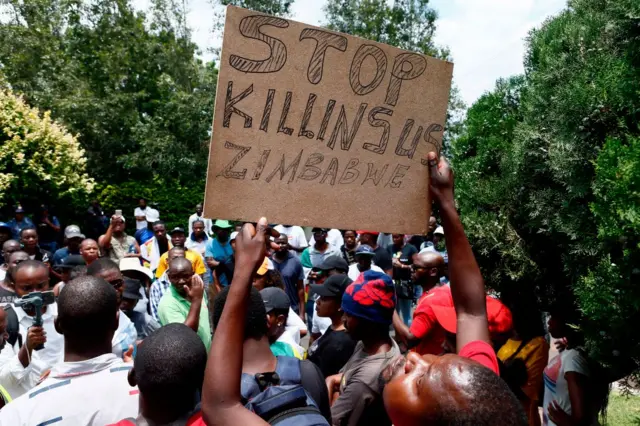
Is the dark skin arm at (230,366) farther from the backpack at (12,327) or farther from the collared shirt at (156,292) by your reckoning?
the collared shirt at (156,292)

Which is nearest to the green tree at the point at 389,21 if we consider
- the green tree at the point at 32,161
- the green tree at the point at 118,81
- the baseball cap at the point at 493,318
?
the green tree at the point at 118,81

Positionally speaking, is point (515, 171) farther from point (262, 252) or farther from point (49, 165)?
point (49, 165)

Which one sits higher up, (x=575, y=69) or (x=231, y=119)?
(x=575, y=69)

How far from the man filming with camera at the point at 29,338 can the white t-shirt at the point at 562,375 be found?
3063 mm

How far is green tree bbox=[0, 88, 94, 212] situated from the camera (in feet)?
Result: 46.3

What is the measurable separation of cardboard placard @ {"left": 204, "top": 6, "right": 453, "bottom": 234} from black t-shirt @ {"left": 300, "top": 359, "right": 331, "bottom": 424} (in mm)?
688

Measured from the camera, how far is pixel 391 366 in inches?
74.7

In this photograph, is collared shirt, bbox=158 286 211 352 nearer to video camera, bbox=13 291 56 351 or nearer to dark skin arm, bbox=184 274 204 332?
dark skin arm, bbox=184 274 204 332

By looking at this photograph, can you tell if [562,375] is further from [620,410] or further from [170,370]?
[620,410]

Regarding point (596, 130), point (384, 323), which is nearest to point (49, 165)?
point (384, 323)

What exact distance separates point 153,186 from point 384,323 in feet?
63.5

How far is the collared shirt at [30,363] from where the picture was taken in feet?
11.4

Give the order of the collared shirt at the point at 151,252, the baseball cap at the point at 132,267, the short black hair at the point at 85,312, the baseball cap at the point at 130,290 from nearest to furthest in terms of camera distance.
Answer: the short black hair at the point at 85,312 < the baseball cap at the point at 130,290 < the baseball cap at the point at 132,267 < the collared shirt at the point at 151,252

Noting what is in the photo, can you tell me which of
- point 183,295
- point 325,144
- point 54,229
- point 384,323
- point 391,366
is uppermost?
point 325,144
